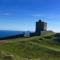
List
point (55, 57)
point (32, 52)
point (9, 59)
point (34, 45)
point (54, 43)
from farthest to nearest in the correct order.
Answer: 1. point (54, 43)
2. point (34, 45)
3. point (32, 52)
4. point (55, 57)
5. point (9, 59)

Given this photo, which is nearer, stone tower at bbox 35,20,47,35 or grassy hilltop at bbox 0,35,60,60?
grassy hilltop at bbox 0,35,60,60

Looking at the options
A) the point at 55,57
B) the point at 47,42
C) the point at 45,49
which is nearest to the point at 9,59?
Result: the point at 55,57

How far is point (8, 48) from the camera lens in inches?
1390

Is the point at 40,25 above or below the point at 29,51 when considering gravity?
above

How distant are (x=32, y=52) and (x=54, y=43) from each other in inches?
373

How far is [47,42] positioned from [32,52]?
9.37 m

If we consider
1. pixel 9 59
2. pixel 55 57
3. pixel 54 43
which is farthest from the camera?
pixel 54 43

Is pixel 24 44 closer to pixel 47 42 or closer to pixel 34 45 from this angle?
pixel 34 45

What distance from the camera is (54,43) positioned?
43156 mm

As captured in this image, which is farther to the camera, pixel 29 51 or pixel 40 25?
pixel 40 25

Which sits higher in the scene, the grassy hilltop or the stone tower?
the stone tower

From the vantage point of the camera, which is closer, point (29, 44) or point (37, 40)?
point (29, 44)

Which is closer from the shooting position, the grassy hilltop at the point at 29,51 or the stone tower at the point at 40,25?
the grassy hilltop at the point at 29,51

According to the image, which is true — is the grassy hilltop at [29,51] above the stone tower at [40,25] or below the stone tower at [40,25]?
below
